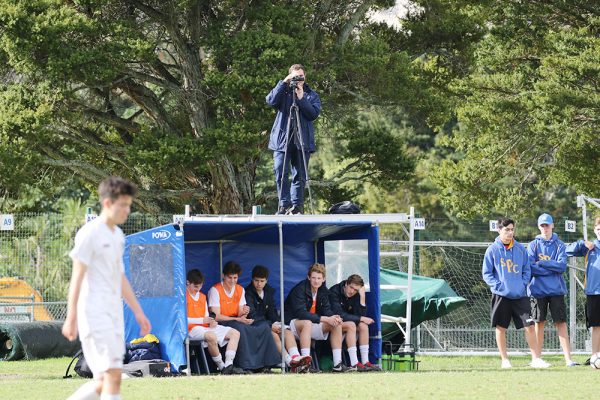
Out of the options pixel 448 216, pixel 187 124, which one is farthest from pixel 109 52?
pixel 448 216

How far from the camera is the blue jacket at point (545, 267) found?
584 inches

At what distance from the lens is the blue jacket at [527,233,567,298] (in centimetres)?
1483

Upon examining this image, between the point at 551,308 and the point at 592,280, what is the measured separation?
675 mm

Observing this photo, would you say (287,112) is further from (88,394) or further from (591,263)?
(88,394)

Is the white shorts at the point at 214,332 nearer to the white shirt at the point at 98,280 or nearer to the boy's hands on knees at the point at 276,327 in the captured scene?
the boy's hands on knees at the point at 276,327

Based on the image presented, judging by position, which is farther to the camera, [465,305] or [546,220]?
[465,305]

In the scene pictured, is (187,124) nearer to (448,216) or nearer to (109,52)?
(109,52)

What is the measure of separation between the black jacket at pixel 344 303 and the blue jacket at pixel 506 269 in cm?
162

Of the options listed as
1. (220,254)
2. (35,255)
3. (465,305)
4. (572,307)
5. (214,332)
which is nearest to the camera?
(214,332)

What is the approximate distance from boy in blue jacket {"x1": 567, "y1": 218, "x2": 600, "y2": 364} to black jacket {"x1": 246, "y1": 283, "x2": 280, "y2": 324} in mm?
3922

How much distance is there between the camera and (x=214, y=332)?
44.0ft

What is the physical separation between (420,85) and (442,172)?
8.88 feet

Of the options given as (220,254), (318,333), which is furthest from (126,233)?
(318,333)

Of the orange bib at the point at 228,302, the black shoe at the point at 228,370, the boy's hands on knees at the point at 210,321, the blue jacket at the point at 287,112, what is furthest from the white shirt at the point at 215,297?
the blue jacket at the point at 287,112
